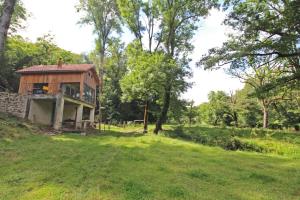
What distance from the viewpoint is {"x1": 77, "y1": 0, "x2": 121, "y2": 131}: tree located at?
92.7 ft

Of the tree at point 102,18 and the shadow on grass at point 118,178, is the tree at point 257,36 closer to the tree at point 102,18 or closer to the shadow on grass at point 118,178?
the shadow on grass at point 118,178

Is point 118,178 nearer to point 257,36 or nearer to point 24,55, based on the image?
point 257,36

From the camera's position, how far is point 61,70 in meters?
23.0

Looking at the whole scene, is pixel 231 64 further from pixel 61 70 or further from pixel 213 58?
pixel 61 70

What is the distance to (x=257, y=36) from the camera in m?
13.3

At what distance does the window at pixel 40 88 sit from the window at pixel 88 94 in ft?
12.3

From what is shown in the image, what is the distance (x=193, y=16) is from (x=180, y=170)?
20695 mm

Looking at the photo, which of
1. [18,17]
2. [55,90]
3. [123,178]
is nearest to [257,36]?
[123,178]

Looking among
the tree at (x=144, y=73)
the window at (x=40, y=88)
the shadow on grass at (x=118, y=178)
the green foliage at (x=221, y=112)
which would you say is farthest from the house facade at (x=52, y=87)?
the green foliage at (x=221, y=112)

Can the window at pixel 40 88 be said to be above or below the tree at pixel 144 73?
below

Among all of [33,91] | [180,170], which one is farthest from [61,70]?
[180,170]

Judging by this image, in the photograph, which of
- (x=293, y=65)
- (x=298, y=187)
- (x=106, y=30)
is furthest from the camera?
(x=106, y=30)

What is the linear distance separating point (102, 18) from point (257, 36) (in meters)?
20.3

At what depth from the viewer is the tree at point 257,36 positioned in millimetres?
11870
